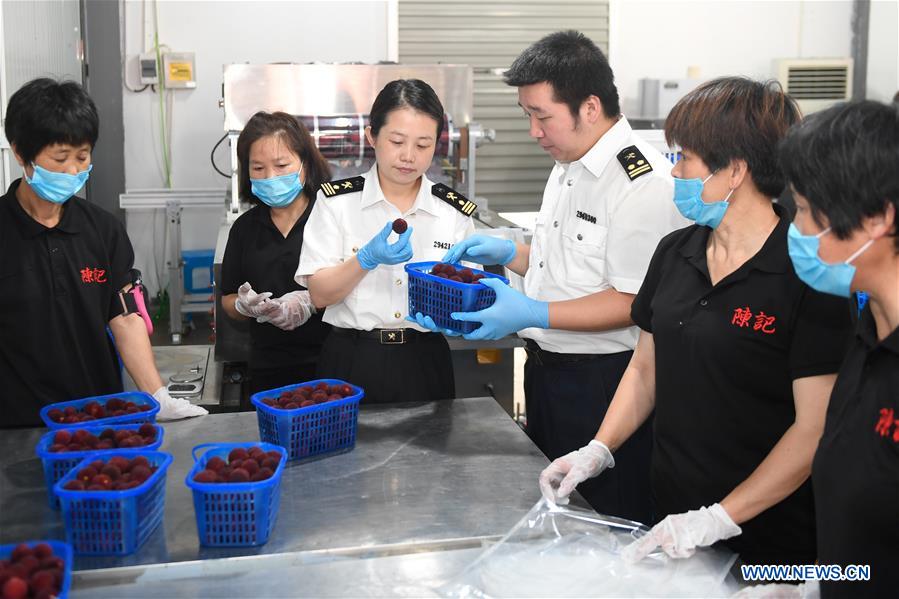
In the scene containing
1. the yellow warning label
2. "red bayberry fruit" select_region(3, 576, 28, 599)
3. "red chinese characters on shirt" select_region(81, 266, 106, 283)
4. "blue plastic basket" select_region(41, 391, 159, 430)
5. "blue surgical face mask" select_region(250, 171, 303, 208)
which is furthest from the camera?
the yellow warning label

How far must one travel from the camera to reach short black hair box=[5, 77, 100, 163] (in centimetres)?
225

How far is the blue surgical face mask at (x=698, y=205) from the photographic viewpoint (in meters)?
1.77

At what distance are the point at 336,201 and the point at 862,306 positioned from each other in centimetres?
151

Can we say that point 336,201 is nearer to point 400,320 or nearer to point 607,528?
point 400,320

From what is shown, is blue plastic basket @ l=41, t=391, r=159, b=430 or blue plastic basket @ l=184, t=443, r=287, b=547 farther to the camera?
blue plastic basket @ l=41, t=391, r=159, b=430

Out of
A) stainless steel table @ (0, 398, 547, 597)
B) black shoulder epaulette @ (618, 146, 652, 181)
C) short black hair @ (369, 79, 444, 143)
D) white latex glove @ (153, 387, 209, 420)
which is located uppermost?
short black hair @ (369, 79, 444, 143)

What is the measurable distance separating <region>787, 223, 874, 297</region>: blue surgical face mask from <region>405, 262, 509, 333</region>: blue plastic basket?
93cm

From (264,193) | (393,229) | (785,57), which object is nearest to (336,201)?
(393,229)

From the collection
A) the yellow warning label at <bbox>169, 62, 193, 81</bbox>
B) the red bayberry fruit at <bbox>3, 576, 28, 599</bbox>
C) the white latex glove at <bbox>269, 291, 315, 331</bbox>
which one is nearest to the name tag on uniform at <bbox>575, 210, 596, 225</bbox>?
the white latex glove at <bbox>269, 291, 315, 331</bbox>

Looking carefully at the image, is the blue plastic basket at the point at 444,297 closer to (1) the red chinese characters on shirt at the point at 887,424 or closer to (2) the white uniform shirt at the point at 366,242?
(2) the white uniform shirt at the point at 366,242

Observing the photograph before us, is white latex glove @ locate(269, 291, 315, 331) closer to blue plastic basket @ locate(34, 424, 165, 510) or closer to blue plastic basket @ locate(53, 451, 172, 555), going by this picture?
blue plastic basket @ locate(34, 424, 165, 510)

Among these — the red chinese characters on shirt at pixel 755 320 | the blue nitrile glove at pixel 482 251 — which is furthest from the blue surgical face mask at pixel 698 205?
the blue nitrile glove at pixel 482 251

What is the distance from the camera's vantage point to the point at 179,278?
608 cm

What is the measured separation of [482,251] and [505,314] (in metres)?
0.36
